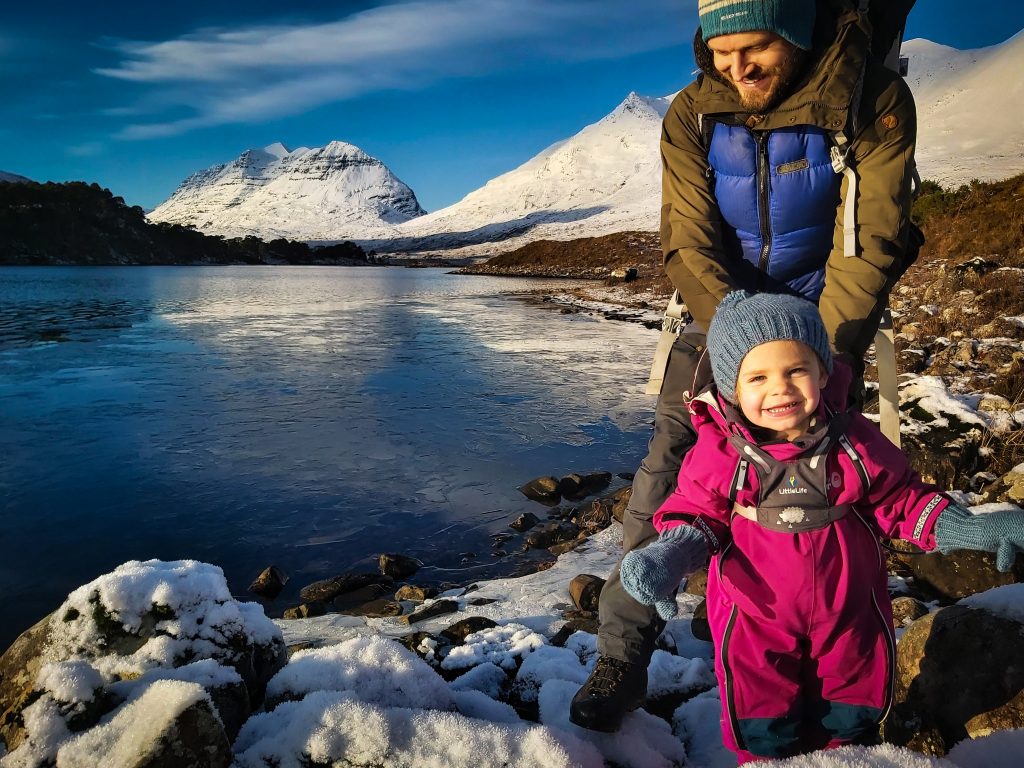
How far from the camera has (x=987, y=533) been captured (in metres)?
1.72

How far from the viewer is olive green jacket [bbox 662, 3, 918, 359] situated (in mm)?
2289

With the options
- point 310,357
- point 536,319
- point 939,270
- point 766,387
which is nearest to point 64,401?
point 310,357

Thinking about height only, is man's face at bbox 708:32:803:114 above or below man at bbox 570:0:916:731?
above

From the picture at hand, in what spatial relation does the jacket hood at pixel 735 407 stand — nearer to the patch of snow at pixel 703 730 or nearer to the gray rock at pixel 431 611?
the patch of snow at pixel 703 730

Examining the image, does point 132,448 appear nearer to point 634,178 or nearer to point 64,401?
point 64,401

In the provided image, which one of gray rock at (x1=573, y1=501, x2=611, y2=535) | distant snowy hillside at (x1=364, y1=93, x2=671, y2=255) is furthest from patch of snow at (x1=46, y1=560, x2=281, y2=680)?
distant snowy hillside at (x1=364, y1=93, x2=671, y2=255)

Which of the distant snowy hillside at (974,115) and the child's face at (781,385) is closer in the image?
the child's face at (781,385)

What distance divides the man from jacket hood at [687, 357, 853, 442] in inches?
9.3

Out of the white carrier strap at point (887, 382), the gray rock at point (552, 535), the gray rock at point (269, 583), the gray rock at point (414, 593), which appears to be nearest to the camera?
the white carrier strap at point (887, 382)

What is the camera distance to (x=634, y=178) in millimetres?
164750

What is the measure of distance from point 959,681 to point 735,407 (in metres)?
1.34

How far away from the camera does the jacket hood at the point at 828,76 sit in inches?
89.5

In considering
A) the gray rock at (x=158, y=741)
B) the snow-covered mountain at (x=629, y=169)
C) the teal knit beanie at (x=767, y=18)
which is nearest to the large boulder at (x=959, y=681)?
the teal knit beanie at (x=767, y=18)

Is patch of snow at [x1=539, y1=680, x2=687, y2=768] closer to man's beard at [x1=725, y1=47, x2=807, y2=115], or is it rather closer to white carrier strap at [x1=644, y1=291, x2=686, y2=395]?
white carrier strap at [x1=644, y1=291, x2=686, y2=395]
